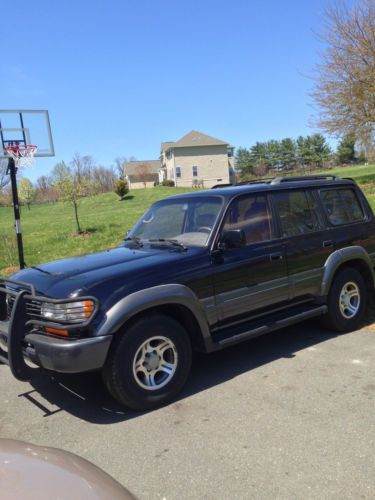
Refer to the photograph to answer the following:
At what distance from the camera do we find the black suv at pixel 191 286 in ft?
12.2

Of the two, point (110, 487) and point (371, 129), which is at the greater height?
point (371, 129)

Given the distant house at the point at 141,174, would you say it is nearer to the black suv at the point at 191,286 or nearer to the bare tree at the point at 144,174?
the bare tree at the point at 144,174

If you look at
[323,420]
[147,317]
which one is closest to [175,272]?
[147,317]

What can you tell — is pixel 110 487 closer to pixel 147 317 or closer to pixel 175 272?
pixel 147 317

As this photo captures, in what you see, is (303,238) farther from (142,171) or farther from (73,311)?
(142,171)

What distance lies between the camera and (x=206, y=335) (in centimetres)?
422

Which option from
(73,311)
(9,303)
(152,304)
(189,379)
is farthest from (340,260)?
(9,303)

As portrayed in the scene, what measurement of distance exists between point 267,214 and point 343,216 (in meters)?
1.35

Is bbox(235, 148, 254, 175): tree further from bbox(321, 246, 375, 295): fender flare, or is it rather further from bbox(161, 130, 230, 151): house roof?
bbox(321, 246, 375, 295): fender flare

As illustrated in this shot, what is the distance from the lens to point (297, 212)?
5348 mm

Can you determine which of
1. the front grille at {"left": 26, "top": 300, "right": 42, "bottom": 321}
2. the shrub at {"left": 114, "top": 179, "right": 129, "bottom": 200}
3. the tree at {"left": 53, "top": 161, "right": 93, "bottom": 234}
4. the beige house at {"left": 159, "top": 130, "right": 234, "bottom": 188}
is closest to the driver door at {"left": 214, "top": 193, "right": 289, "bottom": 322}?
the front grille at {"left": 26, "top": 300, "right": 42, "bottom": 321}

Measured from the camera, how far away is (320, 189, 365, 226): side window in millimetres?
5672

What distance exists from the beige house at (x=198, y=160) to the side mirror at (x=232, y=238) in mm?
56370

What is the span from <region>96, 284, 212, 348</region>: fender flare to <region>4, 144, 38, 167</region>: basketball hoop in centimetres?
837
